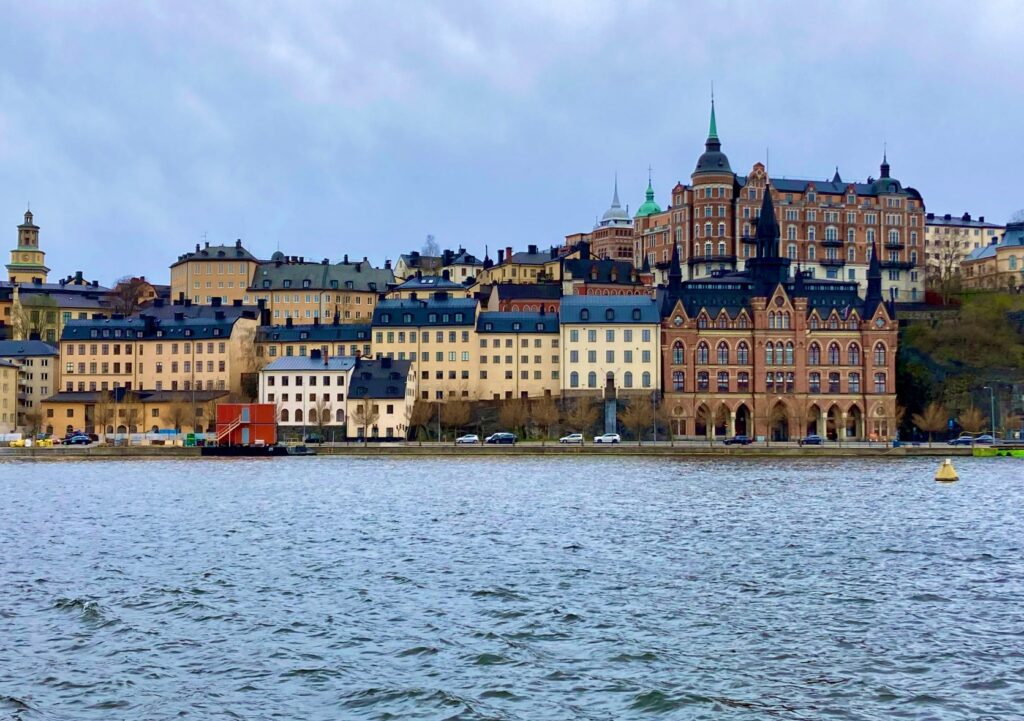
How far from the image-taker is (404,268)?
183875mm

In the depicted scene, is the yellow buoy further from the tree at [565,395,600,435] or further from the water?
the tree at [565,395,600,435]

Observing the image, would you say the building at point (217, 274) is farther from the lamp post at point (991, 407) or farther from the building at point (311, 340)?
the lamp post at point (991, 407)

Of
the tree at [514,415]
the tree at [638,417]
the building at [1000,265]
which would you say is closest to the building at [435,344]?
the tree at [514,415]

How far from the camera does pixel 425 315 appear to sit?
12300 cm

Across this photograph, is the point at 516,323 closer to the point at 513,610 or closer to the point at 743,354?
the point at 743,354

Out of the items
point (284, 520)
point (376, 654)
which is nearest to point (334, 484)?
point (284, 520)

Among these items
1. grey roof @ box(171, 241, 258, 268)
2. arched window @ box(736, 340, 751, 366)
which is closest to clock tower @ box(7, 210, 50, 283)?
grey roof @ box(171, 241, 258, 268)

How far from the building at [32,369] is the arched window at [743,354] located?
66.1 m

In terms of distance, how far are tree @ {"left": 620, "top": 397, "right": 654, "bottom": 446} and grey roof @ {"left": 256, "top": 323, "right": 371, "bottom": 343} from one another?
28463mm

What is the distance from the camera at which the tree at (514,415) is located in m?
112

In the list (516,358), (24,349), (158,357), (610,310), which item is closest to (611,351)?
(610,310)

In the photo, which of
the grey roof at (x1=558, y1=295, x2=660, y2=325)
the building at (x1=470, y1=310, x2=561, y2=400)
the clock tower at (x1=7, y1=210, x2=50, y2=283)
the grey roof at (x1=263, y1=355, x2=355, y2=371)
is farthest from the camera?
the clock tower at (x1=7, y1=210, x2=50, y2=283)

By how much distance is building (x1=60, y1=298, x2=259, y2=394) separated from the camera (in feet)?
411

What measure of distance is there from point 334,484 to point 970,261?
11515 cm
